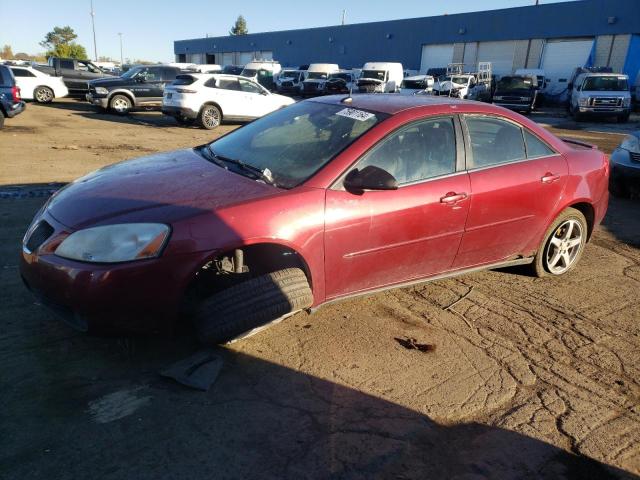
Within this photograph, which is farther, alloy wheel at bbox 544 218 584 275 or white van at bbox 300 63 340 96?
white van at bbox 300 63 340 96

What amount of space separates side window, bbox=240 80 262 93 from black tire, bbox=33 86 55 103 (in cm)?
973

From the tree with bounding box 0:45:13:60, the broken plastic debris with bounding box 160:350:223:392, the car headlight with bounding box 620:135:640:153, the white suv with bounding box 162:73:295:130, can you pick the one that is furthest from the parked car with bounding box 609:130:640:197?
the tree with bounding box 0:45:13:60

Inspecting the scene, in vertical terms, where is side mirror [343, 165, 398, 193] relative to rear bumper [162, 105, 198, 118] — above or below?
above

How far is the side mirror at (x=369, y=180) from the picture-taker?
122 inches

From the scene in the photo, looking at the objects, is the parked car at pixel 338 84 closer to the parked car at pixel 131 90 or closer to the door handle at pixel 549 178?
the parked car at pixel 131 90

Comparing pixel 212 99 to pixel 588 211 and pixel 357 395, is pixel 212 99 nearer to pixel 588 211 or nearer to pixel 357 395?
pixel 588 211

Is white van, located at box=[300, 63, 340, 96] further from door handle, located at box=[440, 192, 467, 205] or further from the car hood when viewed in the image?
the car hood

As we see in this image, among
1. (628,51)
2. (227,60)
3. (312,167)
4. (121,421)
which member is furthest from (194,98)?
(227,60)

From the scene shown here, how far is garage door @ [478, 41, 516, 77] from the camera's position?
3603cm

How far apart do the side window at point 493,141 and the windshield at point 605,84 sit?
21.4 m

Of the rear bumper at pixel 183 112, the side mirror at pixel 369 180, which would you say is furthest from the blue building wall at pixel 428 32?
the side mirror at pixel 369 180

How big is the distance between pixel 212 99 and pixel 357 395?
1335cm

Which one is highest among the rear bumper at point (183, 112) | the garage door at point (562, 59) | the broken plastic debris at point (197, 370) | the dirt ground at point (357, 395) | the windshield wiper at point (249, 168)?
the garage door at point (562, 59)

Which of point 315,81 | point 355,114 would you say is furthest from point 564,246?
point 315,81
